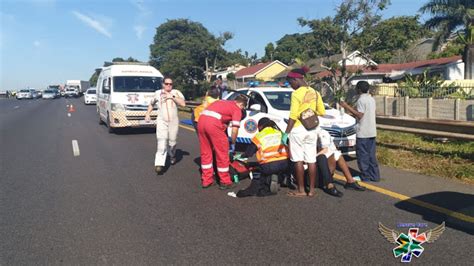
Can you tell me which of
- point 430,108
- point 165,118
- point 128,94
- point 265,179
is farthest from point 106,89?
point 430,108

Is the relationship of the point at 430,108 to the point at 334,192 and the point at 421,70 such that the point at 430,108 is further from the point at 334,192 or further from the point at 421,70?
the point at 421,70

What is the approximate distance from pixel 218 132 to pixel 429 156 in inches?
185

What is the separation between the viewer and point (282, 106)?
963cm

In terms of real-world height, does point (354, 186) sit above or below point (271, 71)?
below

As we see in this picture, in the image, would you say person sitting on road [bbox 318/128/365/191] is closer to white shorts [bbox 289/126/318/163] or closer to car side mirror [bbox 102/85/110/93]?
white shorts [bbox 289/126/318/163]

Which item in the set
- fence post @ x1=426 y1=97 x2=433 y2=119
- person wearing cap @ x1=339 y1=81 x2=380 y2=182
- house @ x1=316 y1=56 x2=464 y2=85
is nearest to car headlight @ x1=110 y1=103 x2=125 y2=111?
person wearing cap @ x1=339 y1=81 x2=380 y2=182

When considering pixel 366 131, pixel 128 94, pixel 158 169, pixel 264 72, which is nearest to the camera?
pixel 366 131

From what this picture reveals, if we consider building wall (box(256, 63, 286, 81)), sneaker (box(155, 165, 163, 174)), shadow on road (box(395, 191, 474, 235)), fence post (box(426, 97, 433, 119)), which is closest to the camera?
shadow on road (box(395, 191, 474, 235))

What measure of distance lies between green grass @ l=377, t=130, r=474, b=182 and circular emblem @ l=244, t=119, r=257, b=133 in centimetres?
257

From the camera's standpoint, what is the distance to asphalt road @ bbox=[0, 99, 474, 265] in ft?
13.1

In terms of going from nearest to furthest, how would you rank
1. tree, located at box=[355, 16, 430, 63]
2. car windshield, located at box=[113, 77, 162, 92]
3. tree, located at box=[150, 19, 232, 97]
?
1. car windshield, located at box=[113, 77, 162, 92]
2. tree, located at box=[355, 16, 430, 63]
3. tree, located at box=[150, 19, 232, 97]

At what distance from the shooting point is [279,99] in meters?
9.89

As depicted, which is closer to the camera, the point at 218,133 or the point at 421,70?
the point at 218,133

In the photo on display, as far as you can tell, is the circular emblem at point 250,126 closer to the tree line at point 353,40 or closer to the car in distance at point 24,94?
the tree line at point 353,40
